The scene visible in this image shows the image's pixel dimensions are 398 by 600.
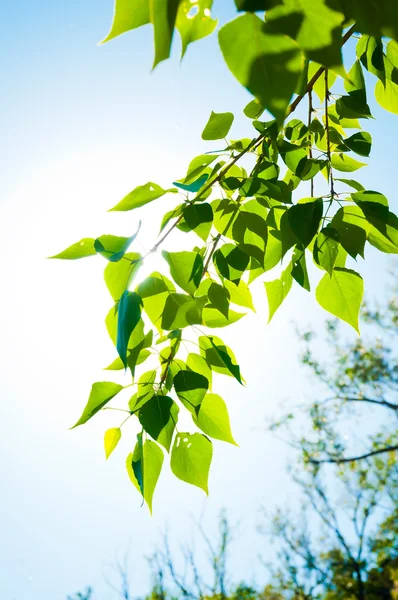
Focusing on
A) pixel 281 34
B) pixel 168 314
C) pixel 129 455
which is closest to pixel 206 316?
pixel 168 314

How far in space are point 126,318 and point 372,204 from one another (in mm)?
346

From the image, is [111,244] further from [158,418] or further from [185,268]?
[158,418]

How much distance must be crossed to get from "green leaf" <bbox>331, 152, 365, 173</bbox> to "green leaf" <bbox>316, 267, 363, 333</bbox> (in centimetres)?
A: 19

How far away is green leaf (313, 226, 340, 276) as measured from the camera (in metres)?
0.57

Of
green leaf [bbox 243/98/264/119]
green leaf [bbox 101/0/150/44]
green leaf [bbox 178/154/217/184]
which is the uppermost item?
green leaf [bbox 243/98/264/119]

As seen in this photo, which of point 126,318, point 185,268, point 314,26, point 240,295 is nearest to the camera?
point 314,26

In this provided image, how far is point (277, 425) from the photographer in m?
10.1

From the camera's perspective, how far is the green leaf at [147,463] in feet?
1.88

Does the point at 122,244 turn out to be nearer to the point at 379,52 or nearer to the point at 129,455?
the point at 129,455

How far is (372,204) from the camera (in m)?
0.56

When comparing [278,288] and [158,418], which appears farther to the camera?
[278,288]

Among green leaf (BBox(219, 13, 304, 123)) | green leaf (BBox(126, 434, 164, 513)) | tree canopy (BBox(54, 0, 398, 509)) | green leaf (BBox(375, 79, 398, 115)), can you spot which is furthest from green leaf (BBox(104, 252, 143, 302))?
green leaf (BBox(375, 79, 398, 115))

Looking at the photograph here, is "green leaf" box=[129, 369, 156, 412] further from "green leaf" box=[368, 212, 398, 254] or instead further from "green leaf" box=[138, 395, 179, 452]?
"green leaf" box=[368, 212, 398, 254]

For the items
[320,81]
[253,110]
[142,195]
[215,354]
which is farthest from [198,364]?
[320,81]
